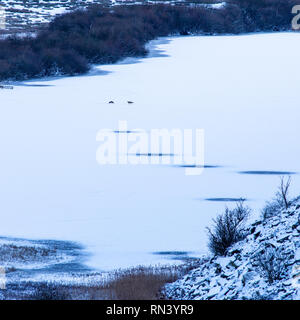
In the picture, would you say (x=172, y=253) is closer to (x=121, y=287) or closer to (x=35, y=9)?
(x=121, y=287)

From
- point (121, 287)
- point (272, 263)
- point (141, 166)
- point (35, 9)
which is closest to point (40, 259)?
point (121, 287)

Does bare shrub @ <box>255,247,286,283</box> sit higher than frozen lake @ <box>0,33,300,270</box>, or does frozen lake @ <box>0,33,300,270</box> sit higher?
bare shrub @ <box>255,247,286,283</box>

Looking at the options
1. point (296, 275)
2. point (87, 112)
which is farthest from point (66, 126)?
point (296, 275)

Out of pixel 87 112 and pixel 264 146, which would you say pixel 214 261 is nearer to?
pixel 264 146

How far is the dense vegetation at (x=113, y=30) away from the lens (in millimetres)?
39406

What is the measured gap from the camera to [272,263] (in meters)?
8.37

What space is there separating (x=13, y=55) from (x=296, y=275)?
3408cm

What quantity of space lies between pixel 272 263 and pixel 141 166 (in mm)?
10502

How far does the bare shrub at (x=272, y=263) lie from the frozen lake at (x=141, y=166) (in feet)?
10.7

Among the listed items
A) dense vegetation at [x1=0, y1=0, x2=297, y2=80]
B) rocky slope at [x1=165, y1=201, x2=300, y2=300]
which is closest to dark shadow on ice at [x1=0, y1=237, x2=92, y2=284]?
rocky slope at [x1=165, y1=201, x2=300, y2=300]

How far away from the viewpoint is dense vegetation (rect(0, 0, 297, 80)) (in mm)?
39406

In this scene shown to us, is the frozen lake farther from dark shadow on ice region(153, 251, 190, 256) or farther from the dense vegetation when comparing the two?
the dense vegetation

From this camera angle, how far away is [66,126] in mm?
24219

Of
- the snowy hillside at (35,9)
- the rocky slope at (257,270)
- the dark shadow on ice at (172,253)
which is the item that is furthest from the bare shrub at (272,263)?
the snowy hillside at (35,9)
